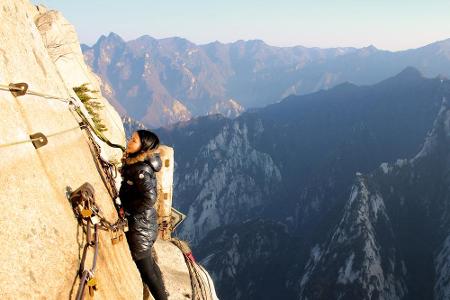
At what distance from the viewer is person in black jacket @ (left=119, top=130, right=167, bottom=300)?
10562 mm

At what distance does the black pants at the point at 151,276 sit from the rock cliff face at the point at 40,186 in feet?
0.99

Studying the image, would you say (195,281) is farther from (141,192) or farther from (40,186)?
(40,186)

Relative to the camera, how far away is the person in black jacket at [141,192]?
1056cm

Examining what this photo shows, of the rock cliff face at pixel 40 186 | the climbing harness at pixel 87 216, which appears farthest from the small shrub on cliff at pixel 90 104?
the climbing harness at pixel 87 216

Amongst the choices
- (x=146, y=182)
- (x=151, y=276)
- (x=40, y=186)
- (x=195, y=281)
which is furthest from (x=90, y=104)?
(x=40, y=186)

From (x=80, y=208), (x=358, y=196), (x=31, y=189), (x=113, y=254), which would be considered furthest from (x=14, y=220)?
(x=358, y=196)

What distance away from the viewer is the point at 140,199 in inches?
426

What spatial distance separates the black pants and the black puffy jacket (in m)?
0.24

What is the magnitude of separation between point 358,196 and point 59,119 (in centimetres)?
14891

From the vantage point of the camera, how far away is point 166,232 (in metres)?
24.0

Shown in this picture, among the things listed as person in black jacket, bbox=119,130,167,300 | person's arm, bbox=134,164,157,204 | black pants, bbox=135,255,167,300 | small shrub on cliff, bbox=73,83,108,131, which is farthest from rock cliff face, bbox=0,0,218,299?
small shrub on cliff, bbox=73,83,108,131

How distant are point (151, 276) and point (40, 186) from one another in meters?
4.71

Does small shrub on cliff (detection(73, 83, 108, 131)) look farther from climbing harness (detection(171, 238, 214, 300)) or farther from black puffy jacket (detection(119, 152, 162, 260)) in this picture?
black puffy jacket (detection(119, 152, 162, 260))

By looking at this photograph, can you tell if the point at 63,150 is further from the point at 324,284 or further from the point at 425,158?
the point at 425,158
